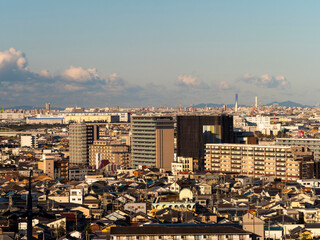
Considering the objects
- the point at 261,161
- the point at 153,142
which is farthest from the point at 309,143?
the point at 153,142

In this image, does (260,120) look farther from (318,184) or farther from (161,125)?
(318,184)

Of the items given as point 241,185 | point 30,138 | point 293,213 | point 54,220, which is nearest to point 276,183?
point 241,185

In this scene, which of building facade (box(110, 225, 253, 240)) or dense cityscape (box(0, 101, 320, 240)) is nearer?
building facade (box(110, 225, 253, 240))

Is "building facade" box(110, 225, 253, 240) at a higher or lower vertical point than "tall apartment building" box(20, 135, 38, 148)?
lower

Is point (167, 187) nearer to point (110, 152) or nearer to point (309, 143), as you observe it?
point (309, 143)

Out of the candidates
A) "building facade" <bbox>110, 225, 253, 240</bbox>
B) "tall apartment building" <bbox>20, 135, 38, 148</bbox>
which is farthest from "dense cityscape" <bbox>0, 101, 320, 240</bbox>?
"tall apartment building" <bbox>20, 135, 38, 148</bbox>

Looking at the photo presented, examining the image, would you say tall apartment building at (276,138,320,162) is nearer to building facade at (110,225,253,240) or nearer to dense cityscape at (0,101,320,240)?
dense cityscape at (0,101,320,240)

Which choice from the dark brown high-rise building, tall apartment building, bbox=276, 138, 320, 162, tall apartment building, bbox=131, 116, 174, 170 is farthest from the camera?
tall apartment building, bbox=131, 116, 174, 170
